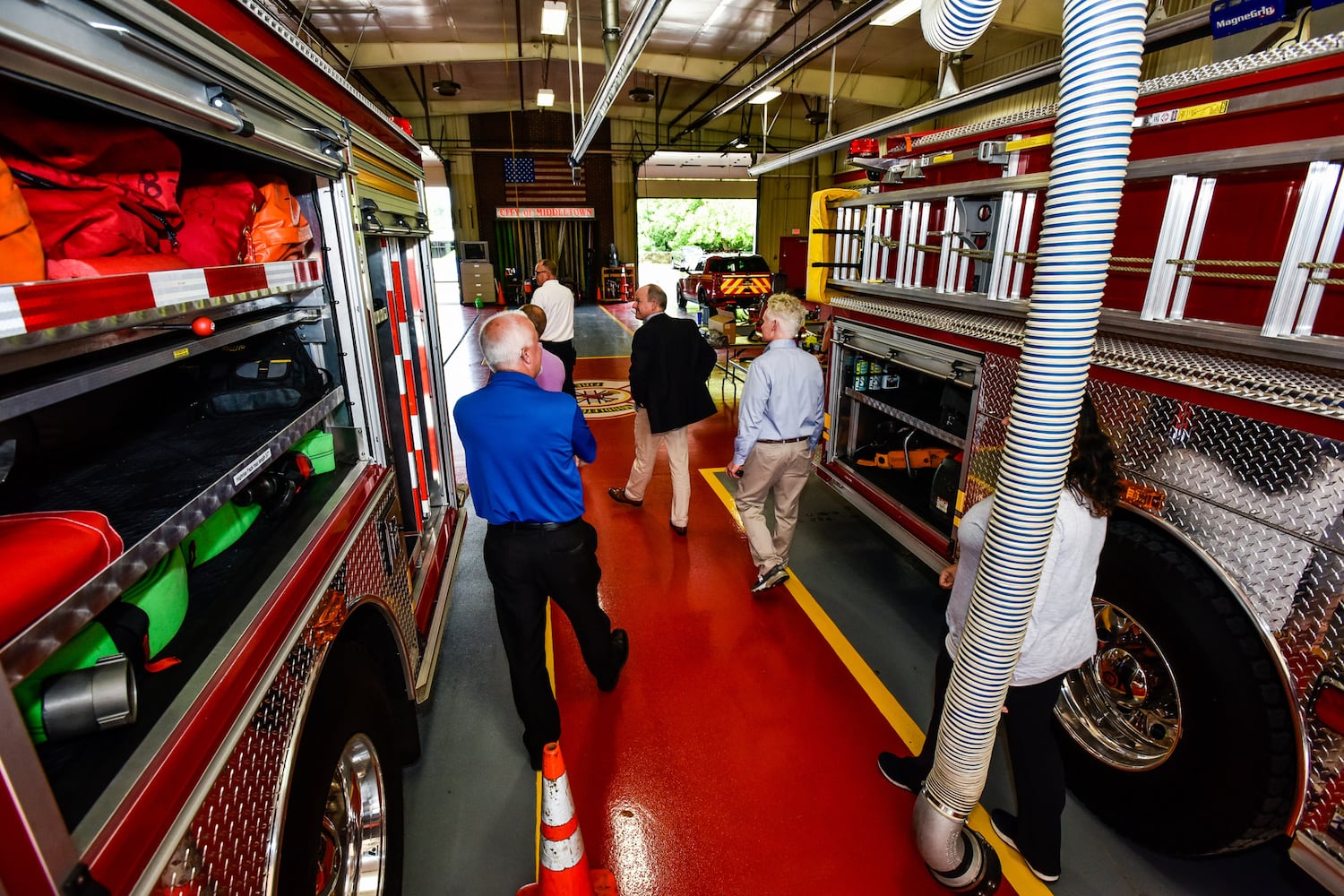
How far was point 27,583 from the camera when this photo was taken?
1004 mm

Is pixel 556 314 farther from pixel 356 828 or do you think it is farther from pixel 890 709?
pixel 356 828

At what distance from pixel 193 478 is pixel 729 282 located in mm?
15356

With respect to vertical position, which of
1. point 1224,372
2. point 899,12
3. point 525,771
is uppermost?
point 899,12

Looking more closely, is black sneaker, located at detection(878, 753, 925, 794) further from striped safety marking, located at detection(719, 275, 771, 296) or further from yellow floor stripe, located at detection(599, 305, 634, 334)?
striped safety marking, located at detection(719, 275, 771, 296)

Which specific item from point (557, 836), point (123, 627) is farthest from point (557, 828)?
point (123, 627)

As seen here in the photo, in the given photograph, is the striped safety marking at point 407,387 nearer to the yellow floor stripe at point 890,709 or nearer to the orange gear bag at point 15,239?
the yellow floor stripe at point 890,709

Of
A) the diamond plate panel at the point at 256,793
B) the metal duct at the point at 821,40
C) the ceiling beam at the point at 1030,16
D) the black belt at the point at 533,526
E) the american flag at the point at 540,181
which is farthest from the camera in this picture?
the american flag at the point at 540,181

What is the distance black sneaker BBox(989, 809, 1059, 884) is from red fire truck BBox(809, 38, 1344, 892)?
0.43 meters

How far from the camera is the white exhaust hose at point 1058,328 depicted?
50.9 inches

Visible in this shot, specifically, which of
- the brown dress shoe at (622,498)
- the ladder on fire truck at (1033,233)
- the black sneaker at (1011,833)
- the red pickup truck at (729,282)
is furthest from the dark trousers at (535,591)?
the red pickup truck at (729,282)

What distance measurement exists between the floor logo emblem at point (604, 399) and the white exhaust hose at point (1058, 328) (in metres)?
6.70

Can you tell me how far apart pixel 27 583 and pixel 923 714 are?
3458mm

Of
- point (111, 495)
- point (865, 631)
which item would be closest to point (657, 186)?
point (865, 631)

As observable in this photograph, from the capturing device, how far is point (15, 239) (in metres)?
1.13
